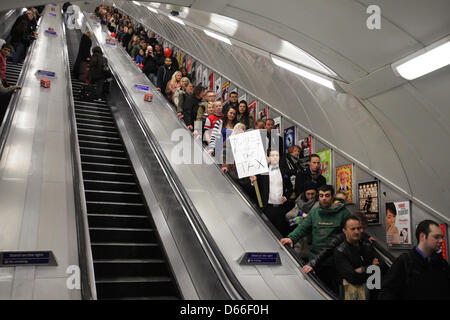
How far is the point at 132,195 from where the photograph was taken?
6.62 metres

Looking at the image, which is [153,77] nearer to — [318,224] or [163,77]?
[163,77]

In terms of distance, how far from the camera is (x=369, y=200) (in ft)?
20.7

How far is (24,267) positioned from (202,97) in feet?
20.4

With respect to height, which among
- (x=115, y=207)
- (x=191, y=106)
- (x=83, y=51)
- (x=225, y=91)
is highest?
(x=83, y=51)

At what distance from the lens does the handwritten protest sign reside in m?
5.61

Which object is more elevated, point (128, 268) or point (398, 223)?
point (398, 223)

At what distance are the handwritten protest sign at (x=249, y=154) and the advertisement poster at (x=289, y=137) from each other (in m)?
2.86

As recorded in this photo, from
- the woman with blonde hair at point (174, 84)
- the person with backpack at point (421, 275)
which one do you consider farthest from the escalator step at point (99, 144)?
the person with backpack at point (421, 275)

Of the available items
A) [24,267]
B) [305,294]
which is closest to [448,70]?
[305,294]

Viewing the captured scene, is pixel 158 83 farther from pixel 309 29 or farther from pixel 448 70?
pixel 448 70

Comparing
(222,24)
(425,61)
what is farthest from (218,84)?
(425,61)

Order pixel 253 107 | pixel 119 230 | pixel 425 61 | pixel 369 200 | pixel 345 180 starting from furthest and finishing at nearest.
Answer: pixel 253 107
pixel 345 180
pixel 369 200
pixel 119 230
pixel 425 61

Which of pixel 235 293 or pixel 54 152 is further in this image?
pixel 54 152

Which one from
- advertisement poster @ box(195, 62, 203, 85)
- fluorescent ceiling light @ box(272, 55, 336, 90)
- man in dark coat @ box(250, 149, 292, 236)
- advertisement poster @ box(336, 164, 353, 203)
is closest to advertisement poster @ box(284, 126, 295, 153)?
advertisement poster @ box(336, 164, 353, 203)
